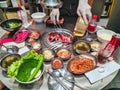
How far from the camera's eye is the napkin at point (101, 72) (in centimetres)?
112

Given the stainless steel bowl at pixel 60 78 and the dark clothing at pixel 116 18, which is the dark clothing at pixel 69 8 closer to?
the dark clothing at pixel 116 18

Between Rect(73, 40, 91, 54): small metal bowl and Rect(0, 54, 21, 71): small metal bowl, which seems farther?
Rect(73, 40, 91, 54): small metal bowl

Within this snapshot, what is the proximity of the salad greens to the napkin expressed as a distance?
42 centimetres

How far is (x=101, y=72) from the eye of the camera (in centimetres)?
117

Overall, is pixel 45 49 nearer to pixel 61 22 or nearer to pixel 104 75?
pixel 61 22

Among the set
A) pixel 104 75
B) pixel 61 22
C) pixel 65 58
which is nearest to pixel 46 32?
→ pixel 61 22

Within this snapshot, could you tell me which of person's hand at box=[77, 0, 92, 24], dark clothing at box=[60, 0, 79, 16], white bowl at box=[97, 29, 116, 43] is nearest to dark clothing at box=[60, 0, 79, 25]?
dark clothing at box=[60, 0, 79, 16]

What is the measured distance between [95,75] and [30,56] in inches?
22.3

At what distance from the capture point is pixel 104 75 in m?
1.15

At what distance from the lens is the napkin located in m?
1.12

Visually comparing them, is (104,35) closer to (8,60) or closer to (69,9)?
(69,9)

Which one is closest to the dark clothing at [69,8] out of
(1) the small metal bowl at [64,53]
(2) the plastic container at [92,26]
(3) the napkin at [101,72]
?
(2) the plastic container at [92,26]

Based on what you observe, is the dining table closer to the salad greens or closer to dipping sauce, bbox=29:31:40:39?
the salad greens

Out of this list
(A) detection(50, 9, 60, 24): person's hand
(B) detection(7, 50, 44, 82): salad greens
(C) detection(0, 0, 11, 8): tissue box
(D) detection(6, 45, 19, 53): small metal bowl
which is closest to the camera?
(B) detection(7, 50, 44, 82): salad greens
